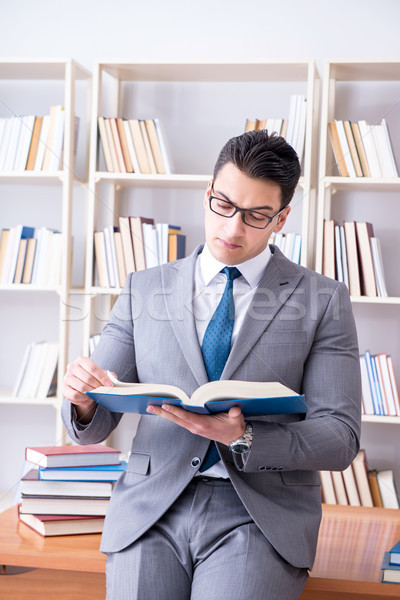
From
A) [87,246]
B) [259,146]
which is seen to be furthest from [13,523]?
[87,246]

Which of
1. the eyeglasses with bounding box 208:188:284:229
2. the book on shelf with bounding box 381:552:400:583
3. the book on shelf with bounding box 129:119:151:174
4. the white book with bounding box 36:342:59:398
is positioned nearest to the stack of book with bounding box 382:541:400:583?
A: the book on shelf with bounding box 381:552:400:583

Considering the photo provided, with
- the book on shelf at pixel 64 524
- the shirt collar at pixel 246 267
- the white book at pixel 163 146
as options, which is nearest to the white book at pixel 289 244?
the white book at pixel 163 146

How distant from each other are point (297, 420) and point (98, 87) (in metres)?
1.91

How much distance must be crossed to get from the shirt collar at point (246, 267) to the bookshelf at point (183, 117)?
52.9 inches

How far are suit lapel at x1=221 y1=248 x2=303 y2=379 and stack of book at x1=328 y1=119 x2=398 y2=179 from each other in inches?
49.6

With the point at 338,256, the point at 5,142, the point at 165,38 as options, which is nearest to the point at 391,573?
the point at 338,256

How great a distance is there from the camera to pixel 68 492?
1.58 meters

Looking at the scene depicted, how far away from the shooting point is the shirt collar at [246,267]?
1.51 meters

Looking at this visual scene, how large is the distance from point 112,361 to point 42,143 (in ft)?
5.38

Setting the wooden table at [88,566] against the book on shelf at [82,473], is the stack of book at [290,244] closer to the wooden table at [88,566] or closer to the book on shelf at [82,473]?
the wooden table at [88,566]

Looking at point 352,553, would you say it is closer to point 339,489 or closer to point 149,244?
point 339,489

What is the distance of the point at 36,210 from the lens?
10.4ft

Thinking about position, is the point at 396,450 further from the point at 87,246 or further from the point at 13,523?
the point at 13,523

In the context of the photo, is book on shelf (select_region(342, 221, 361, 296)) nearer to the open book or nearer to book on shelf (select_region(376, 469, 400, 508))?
book on shelf (select_region(376, 469, 400, 508))
